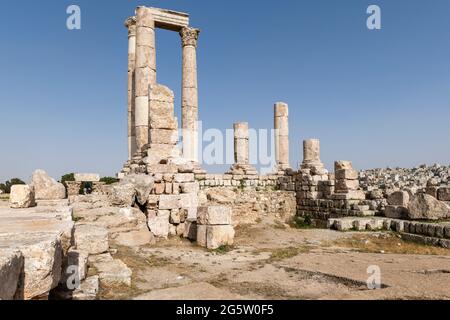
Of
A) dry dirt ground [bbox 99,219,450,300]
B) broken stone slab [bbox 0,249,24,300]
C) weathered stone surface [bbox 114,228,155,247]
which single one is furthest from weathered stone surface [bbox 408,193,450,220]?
broken stone slab [bbox 0,249,24,300]

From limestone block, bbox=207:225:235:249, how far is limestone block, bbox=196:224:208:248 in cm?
10

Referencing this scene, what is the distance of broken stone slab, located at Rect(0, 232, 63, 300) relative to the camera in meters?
2.97

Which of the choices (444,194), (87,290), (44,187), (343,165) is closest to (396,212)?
(444,194)

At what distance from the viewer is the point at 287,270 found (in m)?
6.54

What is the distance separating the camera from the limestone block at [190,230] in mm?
9966

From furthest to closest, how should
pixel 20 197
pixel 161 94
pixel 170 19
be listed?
pixel 170 19 < pixel 161 94 < pixel 20 197

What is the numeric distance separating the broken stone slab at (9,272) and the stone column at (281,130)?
19404mm

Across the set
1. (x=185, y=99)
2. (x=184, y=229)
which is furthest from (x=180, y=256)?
(x=185, y=99)

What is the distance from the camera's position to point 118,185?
34.1 feet

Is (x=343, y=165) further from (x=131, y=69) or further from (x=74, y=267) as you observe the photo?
(x=74, y=267)

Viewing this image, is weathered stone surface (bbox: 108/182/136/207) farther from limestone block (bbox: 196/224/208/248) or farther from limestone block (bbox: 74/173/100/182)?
limestone block (bbox: 74/173/100/182)

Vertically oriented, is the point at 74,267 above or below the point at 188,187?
below

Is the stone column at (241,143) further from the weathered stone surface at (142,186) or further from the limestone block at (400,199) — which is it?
the weathered stone surface at (142,186)

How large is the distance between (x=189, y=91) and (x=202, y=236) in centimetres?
1204
